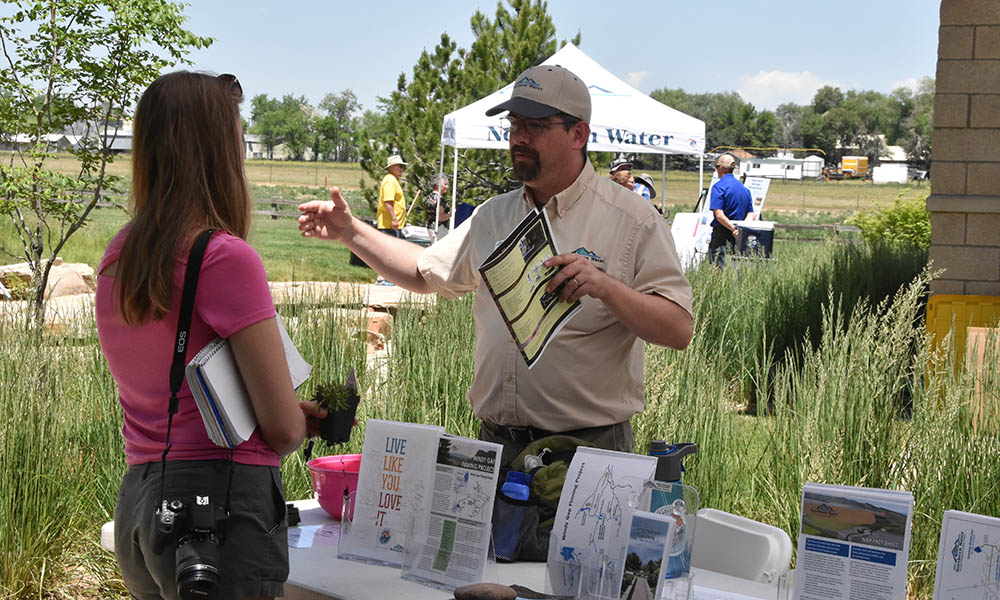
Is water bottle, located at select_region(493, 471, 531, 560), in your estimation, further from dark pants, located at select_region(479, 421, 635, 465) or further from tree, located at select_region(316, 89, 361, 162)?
tree, located at select_region(316, 89, 361, 162)

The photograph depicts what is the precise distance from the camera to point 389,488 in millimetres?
2219

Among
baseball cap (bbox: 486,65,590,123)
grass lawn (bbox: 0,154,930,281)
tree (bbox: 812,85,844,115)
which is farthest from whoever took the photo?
tree (bbox: 812,85,844,115)

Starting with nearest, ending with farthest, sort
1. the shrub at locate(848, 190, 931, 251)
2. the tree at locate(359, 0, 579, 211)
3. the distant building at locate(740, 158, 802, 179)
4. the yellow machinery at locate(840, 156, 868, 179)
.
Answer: the shrub at locate(848, 190, 931, 251)
the tree at locate(359, 0, 579, 211)
the distant building at locate(740, 158, 802, 179)
the yellow machinery at locate(840, 156, 868, 179)

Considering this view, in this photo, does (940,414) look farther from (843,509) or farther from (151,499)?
(151,499)

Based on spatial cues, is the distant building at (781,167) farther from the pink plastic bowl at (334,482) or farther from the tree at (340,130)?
the pink plastic bowl at (334,482)

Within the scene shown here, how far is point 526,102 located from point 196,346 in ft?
3.81

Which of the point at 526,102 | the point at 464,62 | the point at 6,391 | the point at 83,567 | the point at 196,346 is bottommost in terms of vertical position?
the point at 83,567

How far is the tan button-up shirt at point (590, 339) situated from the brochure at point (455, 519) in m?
0.51

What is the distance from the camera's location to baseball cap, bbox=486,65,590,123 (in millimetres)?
2602

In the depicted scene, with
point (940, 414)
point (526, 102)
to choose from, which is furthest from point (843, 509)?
point (940, 414)

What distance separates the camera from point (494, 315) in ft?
8.76

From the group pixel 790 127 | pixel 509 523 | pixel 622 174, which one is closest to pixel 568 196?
pixel 509 523

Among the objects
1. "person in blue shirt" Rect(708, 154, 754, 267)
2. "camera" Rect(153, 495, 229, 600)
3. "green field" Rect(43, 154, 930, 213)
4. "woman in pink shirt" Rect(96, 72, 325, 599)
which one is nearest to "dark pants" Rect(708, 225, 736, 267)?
"person in blue shirt" Rect(708, 154, 754, 267)

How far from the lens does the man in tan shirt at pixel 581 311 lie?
2541mm
